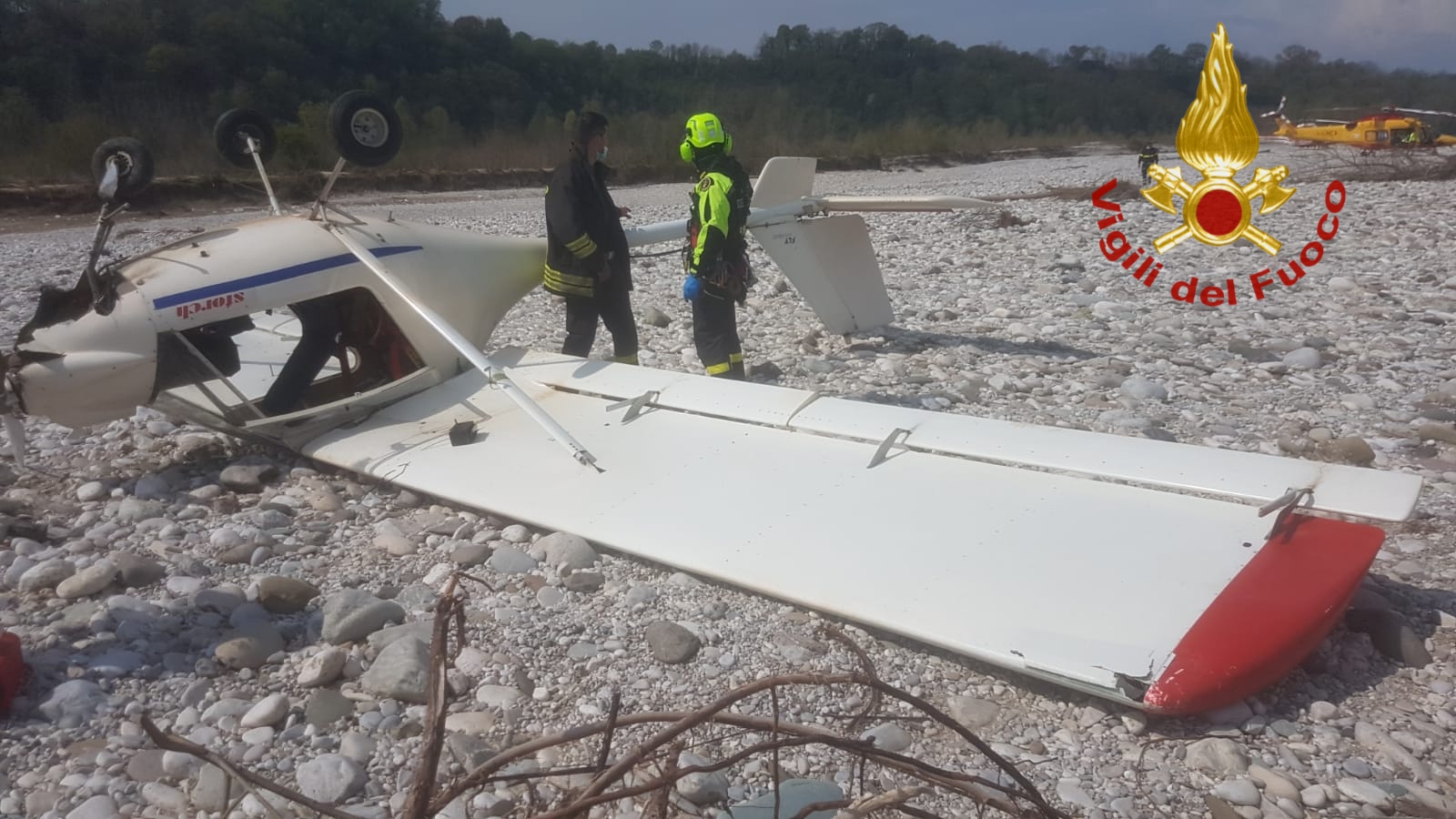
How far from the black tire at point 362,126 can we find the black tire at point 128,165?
884mm

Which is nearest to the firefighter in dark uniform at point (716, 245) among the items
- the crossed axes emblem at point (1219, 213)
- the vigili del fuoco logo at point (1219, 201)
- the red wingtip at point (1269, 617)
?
the red wingtip at point (1269, 617)

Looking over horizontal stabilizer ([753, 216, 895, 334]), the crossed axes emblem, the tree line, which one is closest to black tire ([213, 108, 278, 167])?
horizontal stabilizer ([753, 216, 895, 334])

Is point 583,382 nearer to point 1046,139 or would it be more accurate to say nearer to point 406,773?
point 406,773

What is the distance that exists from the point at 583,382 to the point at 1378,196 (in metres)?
14.2

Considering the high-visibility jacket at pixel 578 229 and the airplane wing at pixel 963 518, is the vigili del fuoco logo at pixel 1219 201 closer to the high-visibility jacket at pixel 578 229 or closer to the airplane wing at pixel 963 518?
the high-visibility jacket at pixel 578 229

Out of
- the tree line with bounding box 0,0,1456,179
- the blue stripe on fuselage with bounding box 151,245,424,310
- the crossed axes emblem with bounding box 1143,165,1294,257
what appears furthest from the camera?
the tree line with bounding box 0,0,1456,179

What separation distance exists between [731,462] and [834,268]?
12.2 ft

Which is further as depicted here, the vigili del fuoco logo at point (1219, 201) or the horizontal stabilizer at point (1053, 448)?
the vigili del fuoco logo at point (1219, 201)

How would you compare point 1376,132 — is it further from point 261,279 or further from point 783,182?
point 261,279

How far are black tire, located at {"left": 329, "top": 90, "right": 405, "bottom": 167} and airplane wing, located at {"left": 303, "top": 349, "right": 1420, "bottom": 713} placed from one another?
4.91 ft

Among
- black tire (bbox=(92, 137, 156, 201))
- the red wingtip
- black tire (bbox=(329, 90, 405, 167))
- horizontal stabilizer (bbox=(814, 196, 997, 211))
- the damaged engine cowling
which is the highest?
black tire (bbox=(329, 90, 405, 167))

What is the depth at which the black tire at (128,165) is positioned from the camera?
464 cm

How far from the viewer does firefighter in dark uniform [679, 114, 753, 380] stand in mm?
5758

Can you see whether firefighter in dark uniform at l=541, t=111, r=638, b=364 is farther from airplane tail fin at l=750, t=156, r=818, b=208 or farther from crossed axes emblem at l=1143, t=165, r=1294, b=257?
crossed axes emblem at l=1143, t=165, r=1294, b=257
